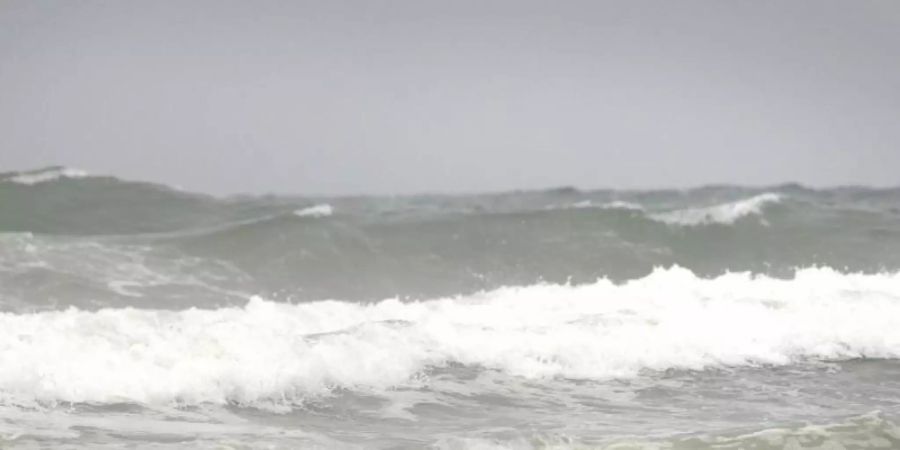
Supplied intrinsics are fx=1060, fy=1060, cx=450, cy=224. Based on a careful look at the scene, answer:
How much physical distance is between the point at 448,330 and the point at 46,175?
11225 mm

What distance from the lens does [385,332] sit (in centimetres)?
669

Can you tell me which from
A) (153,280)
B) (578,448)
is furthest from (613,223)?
(578,448)

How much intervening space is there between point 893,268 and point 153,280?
28.5ft

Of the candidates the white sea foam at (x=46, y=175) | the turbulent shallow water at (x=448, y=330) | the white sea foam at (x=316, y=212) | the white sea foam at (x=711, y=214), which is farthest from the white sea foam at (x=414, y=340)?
the white sea foam at (x=46, y=175)

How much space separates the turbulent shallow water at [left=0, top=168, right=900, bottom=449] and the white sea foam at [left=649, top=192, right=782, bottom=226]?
4cm

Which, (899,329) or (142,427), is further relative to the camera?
(899,329)

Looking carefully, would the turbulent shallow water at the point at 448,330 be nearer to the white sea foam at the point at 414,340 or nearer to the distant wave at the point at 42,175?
the white sea foam at the point at 414,340

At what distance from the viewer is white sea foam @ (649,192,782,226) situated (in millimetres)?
14367

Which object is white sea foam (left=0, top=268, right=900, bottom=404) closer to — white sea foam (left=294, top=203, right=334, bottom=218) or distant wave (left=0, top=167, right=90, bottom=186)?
white sea foam (left=294, top=203, right=334, bottom=218)

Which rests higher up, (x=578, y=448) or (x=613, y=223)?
(x=613, y=223)

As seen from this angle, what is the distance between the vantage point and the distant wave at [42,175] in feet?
51.8

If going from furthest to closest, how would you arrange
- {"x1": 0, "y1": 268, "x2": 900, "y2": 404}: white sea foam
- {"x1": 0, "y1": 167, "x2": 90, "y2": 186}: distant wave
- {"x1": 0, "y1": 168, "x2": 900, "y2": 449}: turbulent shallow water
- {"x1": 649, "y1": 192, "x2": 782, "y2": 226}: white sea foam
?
{"x1": 0, "y1": 167, "x2": 90, "y2": 186}: distant wave < {"x1": 649, "y1": 192, "x2": 782, "y2": 226}: white sea foam < {"x1": 0, "y1": 268, "x2": 900, "y2": 404}: white sea foam < {"x1": 0, "y1": 168, "x2": 900, "y2": 449}: turbulent shallow water

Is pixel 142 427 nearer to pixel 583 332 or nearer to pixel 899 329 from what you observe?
pixel 583 332

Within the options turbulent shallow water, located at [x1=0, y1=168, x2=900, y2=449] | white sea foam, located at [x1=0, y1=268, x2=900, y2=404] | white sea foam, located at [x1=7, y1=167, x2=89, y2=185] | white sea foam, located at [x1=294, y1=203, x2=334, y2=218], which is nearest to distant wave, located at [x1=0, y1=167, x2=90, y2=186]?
white sea foam, located at [x1=7, y1=167, x2=89, y2=185]
